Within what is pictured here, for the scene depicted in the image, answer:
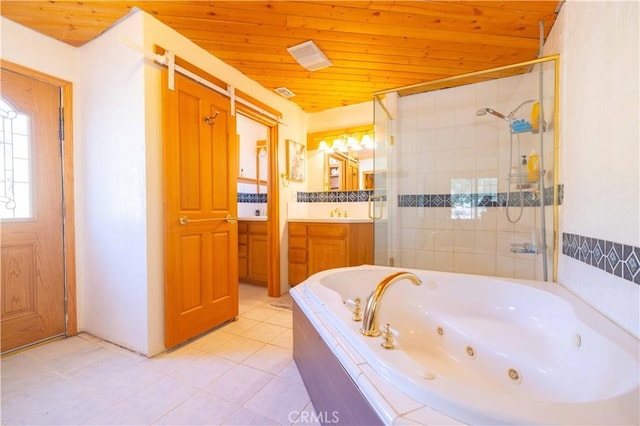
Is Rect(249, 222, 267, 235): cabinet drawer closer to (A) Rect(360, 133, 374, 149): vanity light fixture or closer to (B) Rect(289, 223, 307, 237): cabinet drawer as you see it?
(B) Rect(289, 223, 307, 237): cabinet drawer

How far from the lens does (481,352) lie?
57.1 inches

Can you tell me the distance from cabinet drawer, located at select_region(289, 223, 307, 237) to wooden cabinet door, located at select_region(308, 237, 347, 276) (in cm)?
11

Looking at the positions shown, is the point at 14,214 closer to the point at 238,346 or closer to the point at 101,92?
the point at 101,92

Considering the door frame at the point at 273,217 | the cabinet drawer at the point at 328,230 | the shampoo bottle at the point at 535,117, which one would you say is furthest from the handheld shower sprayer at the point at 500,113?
the door frame at the point at 273,217

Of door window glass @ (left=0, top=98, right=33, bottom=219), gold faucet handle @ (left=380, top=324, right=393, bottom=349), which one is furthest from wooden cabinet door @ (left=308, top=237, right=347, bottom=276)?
door window glass @ (left=0, top=98, right=33, bottom=219)

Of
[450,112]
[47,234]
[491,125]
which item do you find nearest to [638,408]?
[491,125]

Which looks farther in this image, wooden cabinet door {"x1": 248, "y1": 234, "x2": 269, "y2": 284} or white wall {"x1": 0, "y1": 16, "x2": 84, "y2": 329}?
wooden cabinet door {"x1": 248, "y1": 234, "x2": 269, "y2": 284}

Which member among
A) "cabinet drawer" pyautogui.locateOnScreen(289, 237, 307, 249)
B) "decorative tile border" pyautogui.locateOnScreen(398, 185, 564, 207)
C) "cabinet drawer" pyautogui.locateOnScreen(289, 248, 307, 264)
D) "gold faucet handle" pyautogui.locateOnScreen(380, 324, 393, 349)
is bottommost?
"cabinet drawer" pyautogui.locateOnScreen(289, 248, 307, 264)

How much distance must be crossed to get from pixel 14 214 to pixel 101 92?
987 millimetres

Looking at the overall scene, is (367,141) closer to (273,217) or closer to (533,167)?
(273,217)

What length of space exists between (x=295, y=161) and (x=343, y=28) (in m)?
1.58

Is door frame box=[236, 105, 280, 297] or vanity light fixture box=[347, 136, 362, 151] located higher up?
vanity light fixture box=[347, 136, 362, 151]

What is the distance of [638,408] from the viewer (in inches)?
25.7

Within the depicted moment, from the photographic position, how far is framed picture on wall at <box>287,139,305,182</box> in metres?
3.07
